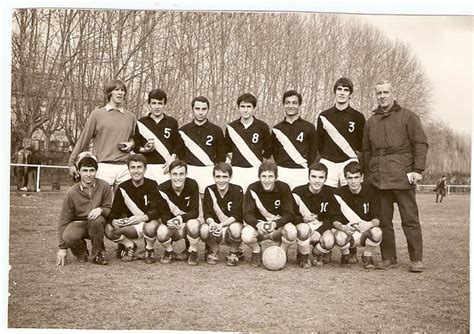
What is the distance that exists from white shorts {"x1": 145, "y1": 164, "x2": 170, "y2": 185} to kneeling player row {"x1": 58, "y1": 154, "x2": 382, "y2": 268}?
0.10 ft

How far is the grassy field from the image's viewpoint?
131 inches

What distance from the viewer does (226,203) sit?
364cm

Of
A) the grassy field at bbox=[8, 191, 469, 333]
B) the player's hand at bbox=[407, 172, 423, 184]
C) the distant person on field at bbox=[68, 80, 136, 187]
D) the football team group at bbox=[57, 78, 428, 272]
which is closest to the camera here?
the grassy field at bbox=[8, 191, 469, 333]

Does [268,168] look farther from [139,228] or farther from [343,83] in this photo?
[139,228]

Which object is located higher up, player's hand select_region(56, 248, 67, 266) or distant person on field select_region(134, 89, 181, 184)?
distant person on field select_region(134, 89, 181, 184)

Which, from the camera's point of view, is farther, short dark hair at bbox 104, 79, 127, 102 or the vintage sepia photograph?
short dark hair at bbox 104, 79, 127, 102

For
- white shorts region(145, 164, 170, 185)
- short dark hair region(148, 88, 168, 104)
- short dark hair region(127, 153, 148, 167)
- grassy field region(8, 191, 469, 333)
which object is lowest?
grassy field region(8, 191, 469, 333)

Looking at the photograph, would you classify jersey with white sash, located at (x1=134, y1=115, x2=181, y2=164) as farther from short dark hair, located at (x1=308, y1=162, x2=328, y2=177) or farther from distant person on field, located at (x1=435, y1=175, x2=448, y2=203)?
distant person on field, located at (x1=435, y1=175, x2=448, y2=203)

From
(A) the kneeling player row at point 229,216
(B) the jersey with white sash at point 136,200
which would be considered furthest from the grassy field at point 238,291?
(B) the jersey with white sash at point 136,200

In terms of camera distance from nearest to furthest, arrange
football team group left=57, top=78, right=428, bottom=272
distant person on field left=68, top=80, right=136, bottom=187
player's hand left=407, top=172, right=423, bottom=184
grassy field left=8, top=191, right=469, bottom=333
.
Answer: grassy field left=8, top=191, right=469, bottom=333 → player's hand left=407, top=172, right=423, bottom=184 → football team group left=57, top=78, right=428, bottom=272 → distant person on field left=68, top=80, right=136, bottom=187

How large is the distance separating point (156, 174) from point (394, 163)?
1542mm

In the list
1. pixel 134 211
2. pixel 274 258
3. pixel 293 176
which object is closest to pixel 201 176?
→ pixel 134 211

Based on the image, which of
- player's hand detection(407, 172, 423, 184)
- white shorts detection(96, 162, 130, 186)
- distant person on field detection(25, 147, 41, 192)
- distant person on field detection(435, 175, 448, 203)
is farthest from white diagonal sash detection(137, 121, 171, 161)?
distant person on field detection(435, 175, 448, 203)

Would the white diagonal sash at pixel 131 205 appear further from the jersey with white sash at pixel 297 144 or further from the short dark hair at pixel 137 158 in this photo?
the jersey with white sash at pixel 297 144
